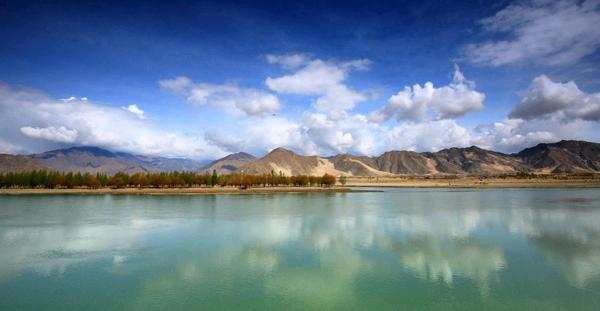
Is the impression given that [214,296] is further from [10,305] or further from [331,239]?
[331,239]

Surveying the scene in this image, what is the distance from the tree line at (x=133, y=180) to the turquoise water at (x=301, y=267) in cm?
11470

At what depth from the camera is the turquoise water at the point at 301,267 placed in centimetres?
2053

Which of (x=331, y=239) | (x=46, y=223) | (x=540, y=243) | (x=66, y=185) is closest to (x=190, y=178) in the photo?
(x=66, y=185)

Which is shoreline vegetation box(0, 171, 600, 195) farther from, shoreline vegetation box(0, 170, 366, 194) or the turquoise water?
the turquoise water

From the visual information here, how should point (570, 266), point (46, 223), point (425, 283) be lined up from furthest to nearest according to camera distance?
point (46, 223)
point (570, 266)
point (425, 283)

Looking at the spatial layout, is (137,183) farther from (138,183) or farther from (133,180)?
(133,180)

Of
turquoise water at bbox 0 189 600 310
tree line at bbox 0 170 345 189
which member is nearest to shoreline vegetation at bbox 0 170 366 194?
tree line at bbox 0 170 345 189

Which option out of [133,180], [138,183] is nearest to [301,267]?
[138,183]

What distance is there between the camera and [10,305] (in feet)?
65.2

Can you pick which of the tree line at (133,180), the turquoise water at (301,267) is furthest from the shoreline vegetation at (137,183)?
the turquoise water at (301,267)

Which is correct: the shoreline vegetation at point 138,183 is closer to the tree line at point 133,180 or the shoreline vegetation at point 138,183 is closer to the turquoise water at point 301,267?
the tree line at point 133,180

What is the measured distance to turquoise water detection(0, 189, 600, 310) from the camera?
2053 centimetres

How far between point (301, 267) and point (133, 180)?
15560 centimetres

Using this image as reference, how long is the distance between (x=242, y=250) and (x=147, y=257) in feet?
26.6
